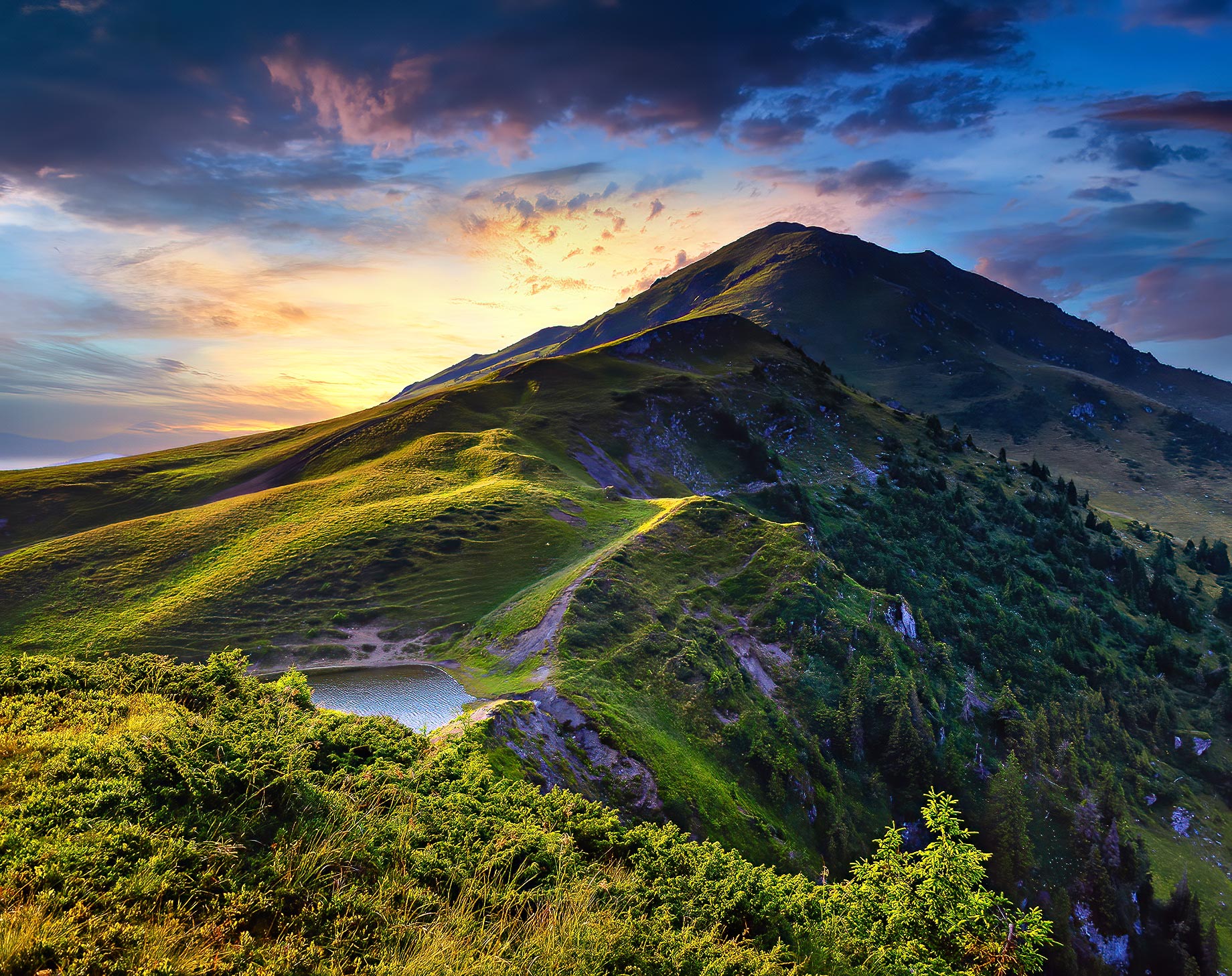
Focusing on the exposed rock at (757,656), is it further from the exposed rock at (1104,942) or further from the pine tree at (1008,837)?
the exposed rock at (1104,942)

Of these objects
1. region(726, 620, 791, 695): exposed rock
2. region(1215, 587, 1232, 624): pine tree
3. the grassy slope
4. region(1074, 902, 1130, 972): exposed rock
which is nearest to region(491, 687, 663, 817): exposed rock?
the grassy slope

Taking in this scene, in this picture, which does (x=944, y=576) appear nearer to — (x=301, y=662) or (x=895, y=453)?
(x=895, y=453)

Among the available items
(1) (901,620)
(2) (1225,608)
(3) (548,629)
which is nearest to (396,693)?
(3) (548,629)

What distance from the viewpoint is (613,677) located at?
3186 centimetres

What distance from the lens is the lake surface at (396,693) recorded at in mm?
27391

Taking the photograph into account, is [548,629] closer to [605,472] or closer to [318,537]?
[318,537]

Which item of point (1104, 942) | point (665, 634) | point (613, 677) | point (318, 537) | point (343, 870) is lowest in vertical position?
point (1104, 942)

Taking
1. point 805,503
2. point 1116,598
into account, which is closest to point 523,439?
point 805,503

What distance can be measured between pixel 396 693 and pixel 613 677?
39.7 ft

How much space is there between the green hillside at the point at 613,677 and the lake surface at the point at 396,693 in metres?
1.82

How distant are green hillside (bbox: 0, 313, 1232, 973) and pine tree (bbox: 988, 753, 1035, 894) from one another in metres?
0.35

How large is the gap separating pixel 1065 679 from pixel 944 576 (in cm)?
2039

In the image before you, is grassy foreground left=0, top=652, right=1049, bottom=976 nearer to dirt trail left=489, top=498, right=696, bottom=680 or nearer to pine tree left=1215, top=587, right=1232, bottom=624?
dirt trail left=489, top=498, right=696, bottom=680

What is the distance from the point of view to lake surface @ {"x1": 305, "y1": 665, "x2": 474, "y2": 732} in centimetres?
2739
